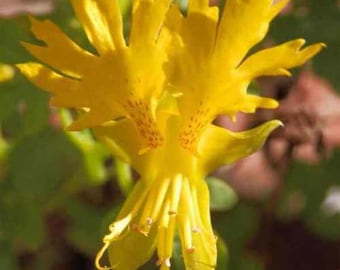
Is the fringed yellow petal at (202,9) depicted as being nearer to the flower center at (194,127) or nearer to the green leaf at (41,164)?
the flower center at (194,127)

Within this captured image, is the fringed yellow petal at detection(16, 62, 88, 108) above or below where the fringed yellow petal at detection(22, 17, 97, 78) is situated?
below

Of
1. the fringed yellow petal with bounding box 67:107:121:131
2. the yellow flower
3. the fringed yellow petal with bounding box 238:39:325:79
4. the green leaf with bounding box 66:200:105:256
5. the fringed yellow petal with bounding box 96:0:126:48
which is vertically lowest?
the green leaf with bounding box 66:200:105:256

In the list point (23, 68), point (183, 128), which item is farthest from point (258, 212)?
point (23, 68)

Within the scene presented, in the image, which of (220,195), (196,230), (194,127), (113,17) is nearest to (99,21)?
(113,17)

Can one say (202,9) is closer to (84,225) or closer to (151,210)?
(151,210)

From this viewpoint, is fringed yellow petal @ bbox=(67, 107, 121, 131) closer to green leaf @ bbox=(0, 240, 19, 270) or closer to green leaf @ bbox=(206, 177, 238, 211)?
green leaf @ bbox=(206, 177, 238, 211)

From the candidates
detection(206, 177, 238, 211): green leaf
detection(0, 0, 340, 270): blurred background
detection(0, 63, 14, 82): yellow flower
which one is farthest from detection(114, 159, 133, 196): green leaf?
detection(0, 63, 14, 82): yellow flower

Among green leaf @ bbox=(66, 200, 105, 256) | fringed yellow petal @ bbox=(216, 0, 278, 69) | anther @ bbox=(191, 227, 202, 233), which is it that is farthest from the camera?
green leaf @ bbox=(66, 200, 105, 256)
